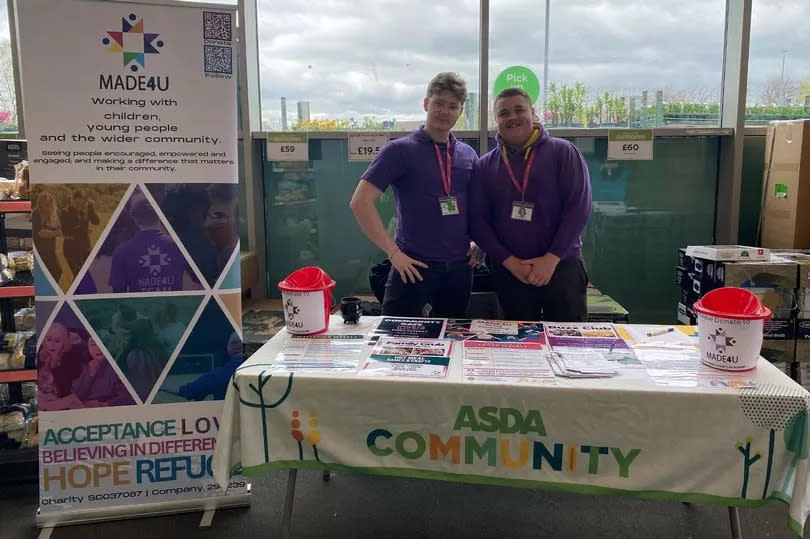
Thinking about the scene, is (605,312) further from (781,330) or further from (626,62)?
(626,62)

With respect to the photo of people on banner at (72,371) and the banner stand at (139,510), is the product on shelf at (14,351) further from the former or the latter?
the banner stand at (139,510)

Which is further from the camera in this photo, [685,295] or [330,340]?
[685,295]

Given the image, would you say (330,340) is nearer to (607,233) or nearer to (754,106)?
(607,233)

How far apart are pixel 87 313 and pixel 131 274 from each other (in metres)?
0.19

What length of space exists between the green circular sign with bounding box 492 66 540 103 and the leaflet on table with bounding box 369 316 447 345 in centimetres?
210

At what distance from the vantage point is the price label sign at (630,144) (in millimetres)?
3656

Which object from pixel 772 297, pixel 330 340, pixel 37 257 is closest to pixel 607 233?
pixel 772 297

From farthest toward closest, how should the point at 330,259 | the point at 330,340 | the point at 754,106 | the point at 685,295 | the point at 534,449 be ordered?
1. the point at 330,259
2. the point at 754,106
3. the point at 685,295
4. the point at 330,340
5. the point at 534,449

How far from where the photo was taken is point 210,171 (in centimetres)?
200

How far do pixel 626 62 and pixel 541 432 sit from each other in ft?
10.3

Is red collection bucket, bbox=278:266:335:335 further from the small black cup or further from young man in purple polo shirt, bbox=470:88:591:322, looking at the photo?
young man in purple polo shirt, bbox=470:88:591:322

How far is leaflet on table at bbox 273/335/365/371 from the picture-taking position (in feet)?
5.26

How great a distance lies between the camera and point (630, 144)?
366cm

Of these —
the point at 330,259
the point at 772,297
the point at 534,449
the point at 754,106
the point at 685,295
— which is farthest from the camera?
the point at 330,259
